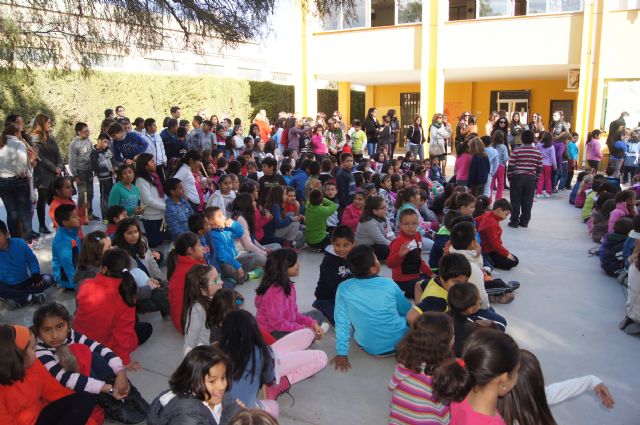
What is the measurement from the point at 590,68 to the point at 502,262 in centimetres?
1119

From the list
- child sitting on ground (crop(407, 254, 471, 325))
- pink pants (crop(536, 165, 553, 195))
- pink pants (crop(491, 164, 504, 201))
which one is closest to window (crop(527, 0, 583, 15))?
pink pants (crop(536, 165, 553, 195))

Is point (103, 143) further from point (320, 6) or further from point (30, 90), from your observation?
point (30, 90)

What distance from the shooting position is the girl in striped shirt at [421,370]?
267cm

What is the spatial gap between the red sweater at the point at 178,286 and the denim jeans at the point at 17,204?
3.45 m

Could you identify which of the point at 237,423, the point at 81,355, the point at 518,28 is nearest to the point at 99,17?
the point at 81,355

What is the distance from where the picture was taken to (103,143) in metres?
8.00

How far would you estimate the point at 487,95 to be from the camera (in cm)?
2050

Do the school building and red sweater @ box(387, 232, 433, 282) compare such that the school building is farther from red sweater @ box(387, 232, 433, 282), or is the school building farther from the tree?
red sweater @ box(387, 232, 433, 282)

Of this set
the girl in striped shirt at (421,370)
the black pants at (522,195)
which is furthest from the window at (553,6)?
the girl in striped shirt at (421,370)

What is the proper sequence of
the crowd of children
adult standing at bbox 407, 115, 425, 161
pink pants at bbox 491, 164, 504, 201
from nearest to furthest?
the crowd of children
pink pants at bbox 491, 164, 504, 201
adult standing at bbox 407, 115, 425, 161

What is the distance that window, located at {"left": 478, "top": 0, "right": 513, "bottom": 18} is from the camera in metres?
16.2

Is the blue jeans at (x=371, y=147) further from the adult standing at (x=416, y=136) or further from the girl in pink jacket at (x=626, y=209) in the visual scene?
the girl in pink jacket at (x=626, y=209)

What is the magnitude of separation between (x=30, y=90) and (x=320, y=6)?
1017 centimetres

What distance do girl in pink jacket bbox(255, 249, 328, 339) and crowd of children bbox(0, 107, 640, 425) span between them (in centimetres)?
1
